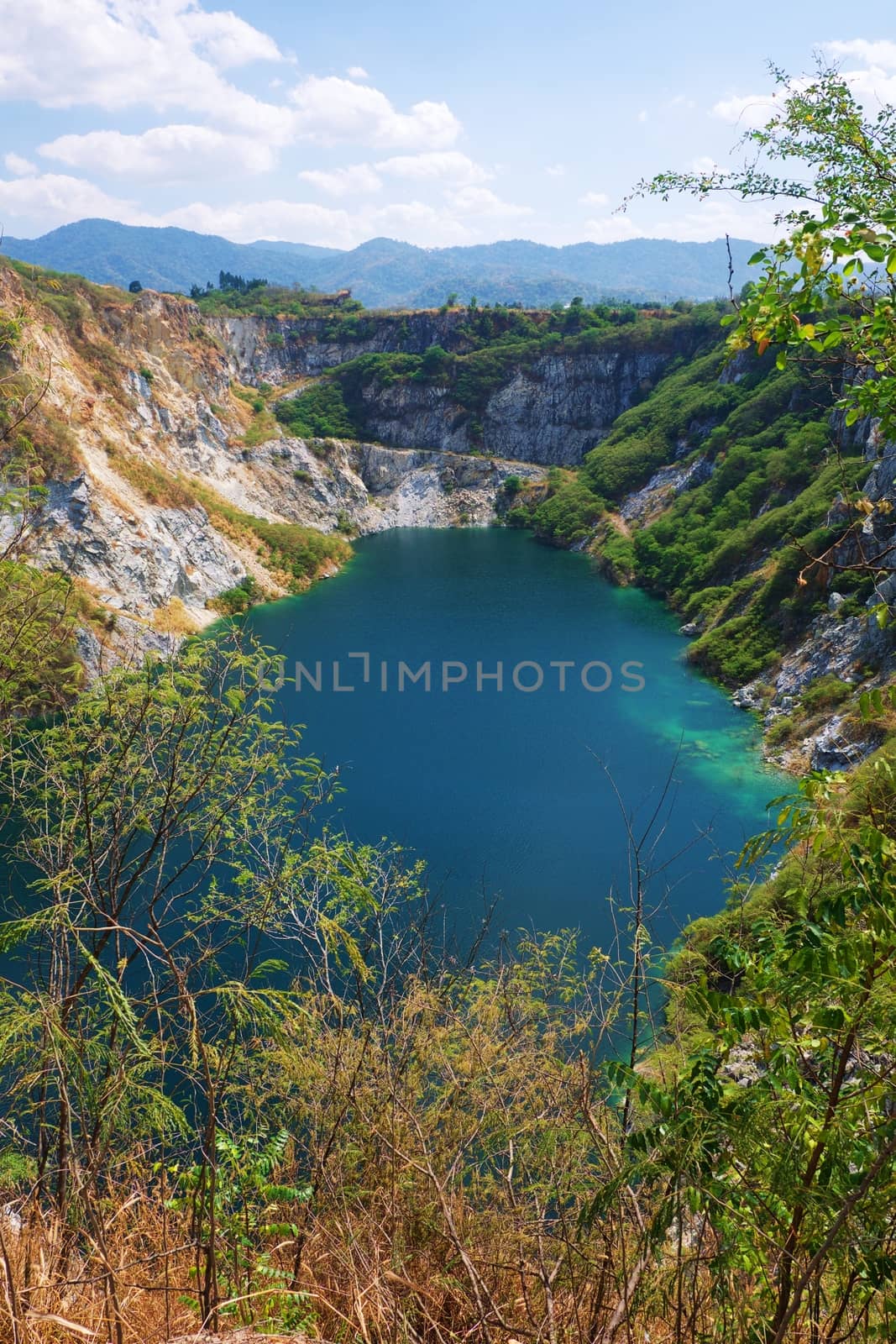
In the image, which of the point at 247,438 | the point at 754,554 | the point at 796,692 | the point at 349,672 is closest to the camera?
the point at 796,692

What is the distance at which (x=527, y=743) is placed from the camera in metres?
24.9

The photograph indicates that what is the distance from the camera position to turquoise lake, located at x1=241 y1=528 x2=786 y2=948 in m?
17.6

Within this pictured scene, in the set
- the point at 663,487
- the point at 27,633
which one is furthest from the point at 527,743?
the point at 663,487

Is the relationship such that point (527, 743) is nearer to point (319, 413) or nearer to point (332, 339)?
point (319, 413)

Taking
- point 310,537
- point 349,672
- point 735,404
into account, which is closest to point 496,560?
point 310,537

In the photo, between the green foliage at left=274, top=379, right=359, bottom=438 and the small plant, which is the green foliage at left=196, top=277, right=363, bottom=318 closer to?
the green foliage at left=274, top=379, right=359, bottom=438

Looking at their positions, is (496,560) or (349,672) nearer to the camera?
(349,672)

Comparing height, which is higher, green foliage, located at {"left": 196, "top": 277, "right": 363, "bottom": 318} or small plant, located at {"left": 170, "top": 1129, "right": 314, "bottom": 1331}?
green foliage, located at {"left": 196, "top": 277, "right": 363, "bottom": 318}

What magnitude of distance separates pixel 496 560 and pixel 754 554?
17664 millimetres

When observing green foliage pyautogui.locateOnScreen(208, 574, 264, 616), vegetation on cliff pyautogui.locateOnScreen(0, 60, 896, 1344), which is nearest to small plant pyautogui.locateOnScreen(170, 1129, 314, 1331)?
vegetation on cliff pyautogui.locateOnScreen(0, 60, 896, 1344)

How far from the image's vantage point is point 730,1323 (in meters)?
2.49

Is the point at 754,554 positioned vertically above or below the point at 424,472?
below

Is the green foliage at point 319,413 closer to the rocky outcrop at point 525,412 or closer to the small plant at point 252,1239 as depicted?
the rocky outcrop at point 525,412

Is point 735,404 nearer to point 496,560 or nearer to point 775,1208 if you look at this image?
point 496,560
